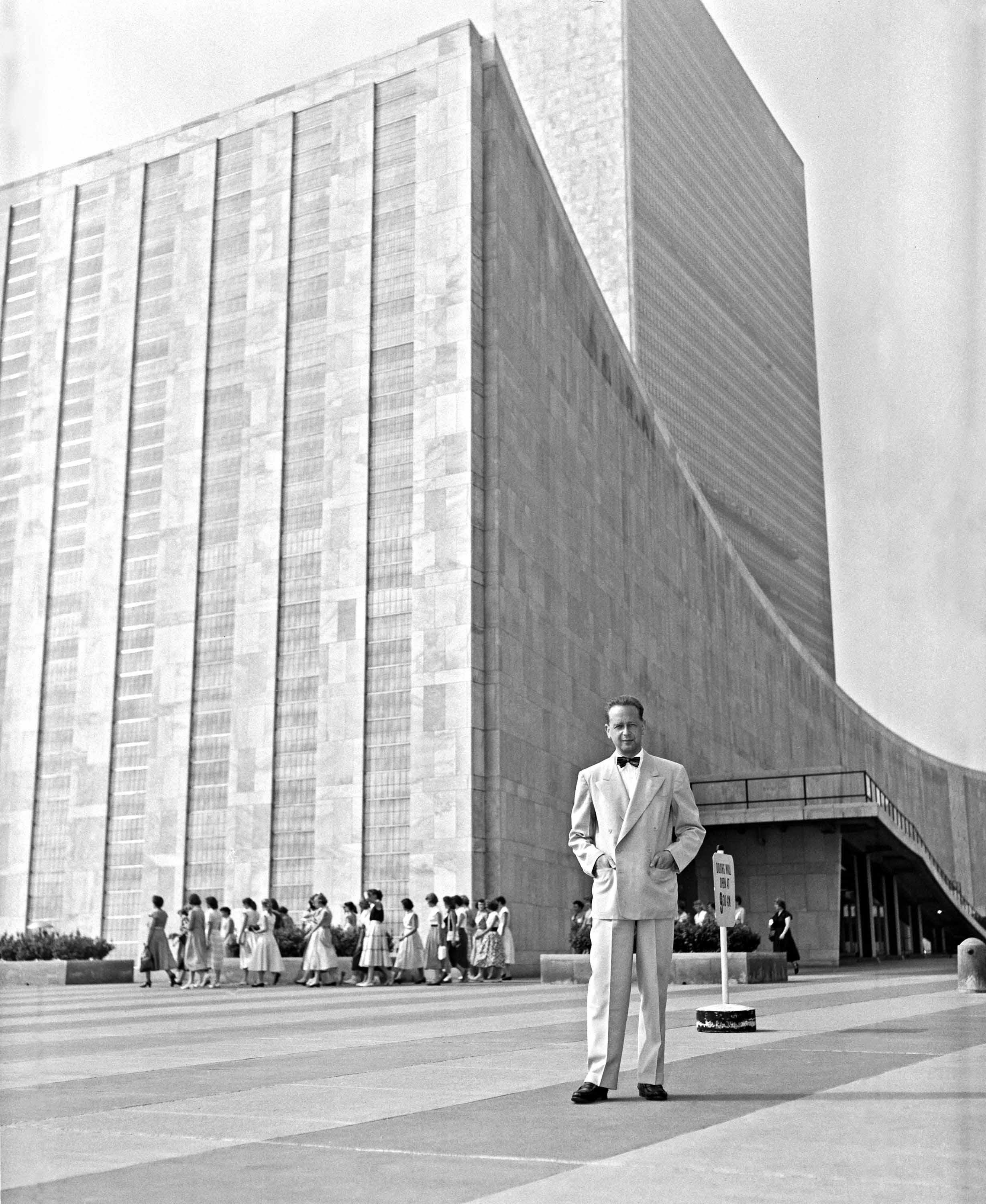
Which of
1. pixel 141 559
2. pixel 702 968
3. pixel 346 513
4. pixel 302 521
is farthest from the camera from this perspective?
pixel 141 559

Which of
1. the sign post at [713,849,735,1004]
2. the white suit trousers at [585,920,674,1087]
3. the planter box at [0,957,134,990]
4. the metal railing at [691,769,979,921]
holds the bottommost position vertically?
the planter box at [0,957,134,990]

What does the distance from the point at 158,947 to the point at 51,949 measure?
16.3 feet

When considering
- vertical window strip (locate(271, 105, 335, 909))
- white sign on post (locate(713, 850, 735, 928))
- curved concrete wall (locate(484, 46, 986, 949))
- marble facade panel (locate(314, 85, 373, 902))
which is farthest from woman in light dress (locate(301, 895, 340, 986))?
white sign on post (locate(713, 850, 735, 928))

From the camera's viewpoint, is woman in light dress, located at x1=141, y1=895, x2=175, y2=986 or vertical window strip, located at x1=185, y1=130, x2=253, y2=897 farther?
vertical window strip, located at x1=185, y1=130, x2=253, y2=897

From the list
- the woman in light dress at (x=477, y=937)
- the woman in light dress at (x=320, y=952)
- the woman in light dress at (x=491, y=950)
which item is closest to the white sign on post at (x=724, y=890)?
the woman in light dress at (x=320, y=952)

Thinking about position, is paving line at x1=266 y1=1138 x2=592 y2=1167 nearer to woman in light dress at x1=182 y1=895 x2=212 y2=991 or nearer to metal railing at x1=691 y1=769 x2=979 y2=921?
woman in light dress at x1=182 y1=895 x2=212 y2=991

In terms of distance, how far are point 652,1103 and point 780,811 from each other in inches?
1331

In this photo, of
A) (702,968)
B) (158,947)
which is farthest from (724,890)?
(158,947)

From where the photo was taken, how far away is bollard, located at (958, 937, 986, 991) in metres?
17.2

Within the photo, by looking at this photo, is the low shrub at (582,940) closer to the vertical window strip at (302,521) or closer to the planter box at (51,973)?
the planter box at (51,973)

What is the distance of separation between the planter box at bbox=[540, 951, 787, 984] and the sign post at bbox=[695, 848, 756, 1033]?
783cm

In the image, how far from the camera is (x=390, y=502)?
Answer: 37.2 meters

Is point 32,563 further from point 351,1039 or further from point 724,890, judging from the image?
point 351,1039

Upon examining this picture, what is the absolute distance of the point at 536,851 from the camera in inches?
1441
